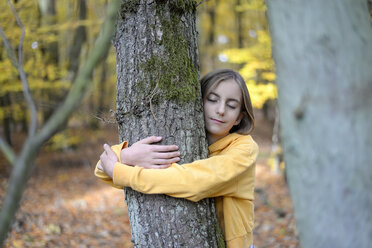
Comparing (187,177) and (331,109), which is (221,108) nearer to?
(187,177)

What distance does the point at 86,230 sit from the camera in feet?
17.7

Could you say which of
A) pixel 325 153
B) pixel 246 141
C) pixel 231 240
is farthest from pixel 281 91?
pixel 231 240

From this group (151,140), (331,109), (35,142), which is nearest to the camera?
(331,109)

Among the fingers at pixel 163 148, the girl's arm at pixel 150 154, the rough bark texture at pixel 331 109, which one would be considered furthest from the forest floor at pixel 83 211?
the rough bark texture at pixel 331 109

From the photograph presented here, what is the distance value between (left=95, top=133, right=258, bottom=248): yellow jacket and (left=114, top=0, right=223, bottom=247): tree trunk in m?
0.10

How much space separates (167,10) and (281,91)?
1129 millimetres

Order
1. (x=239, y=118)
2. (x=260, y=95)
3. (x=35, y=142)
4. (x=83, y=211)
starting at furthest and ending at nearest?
(x=260, y=95) < (x=83, y=211) < (x=239, y=118) < (x=35, y=142)

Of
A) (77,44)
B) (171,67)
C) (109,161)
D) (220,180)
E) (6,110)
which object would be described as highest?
(77,44)

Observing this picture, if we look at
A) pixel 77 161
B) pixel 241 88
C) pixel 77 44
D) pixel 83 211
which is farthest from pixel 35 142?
pixel 77 44

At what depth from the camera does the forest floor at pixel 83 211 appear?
15.7 feet

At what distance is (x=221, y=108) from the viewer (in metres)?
2.09

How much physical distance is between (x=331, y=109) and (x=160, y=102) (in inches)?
43.8

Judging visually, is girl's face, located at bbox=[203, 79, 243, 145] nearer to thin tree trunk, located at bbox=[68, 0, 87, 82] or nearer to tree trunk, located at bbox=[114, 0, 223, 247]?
tree trunk, located at bbox=[114, 0, 223, 247]

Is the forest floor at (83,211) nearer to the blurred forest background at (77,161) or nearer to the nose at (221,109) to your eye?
the blurred forest background at (77,161)
